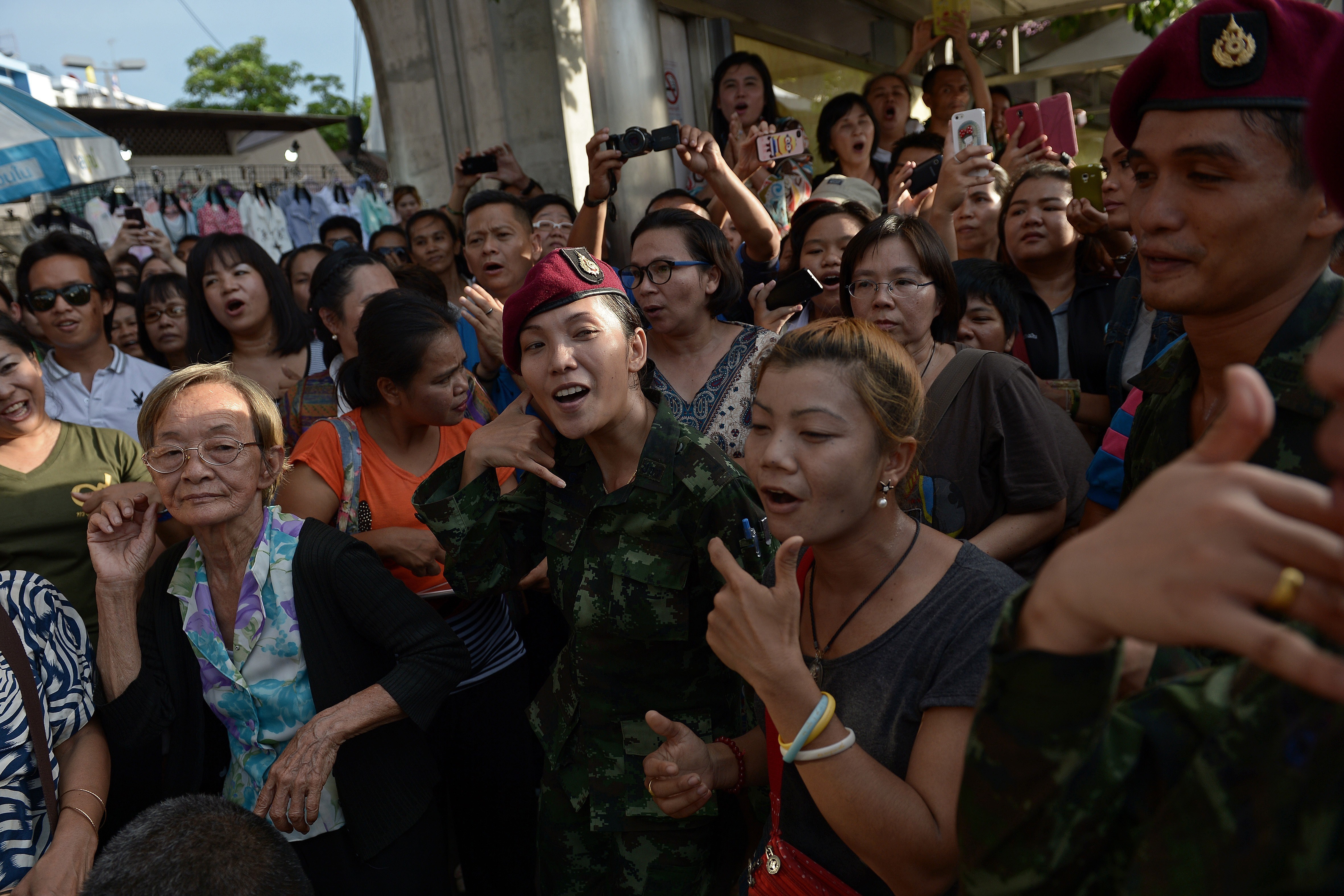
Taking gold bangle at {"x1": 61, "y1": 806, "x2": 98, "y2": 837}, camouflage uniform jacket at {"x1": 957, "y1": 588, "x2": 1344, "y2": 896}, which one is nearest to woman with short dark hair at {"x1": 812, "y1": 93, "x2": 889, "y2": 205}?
gold bangle at {"x1": 61, "y1": 806, "x2": 98, "y2": 837}

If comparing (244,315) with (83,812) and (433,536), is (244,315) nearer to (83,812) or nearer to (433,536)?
(433,536)

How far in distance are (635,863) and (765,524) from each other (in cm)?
91

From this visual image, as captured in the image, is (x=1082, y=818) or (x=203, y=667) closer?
(x=1082, y=818)

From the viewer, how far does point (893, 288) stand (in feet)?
8.98

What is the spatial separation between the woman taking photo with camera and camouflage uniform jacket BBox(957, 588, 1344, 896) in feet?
4.03

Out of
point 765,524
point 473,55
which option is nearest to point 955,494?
point 765,524

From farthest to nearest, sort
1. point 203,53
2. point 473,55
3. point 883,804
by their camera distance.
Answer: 1. point 203,53
2. point 473,55
3. point 883,804

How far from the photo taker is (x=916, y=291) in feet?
8.97

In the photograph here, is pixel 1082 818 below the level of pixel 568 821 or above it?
above

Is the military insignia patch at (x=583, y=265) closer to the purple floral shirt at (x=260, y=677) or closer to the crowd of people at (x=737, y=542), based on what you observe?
the crowd of people at (x=737, y=542)

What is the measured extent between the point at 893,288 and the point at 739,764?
1512mm

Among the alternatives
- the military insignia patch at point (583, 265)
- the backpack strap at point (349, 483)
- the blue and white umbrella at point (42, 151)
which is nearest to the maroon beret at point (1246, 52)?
the military insignia patch at point (583, 265)

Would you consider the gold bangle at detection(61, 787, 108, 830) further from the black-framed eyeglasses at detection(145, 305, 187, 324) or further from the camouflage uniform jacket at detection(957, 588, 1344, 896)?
the black-framed eyeglasses at detection(145, 305, 187, 324)

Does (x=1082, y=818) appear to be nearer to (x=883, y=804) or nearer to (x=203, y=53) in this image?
(x=883, y=804)
